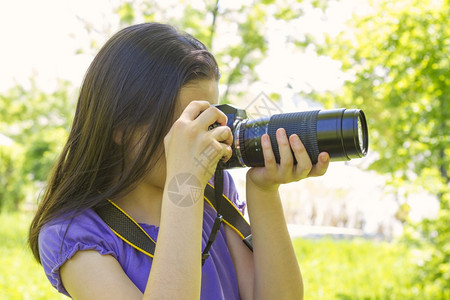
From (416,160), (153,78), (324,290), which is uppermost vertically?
(153,78)

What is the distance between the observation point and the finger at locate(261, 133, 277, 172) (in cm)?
111

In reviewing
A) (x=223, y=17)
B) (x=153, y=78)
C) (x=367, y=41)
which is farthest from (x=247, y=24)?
(x=153, y=78)

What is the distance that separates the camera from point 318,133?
1.05 metres

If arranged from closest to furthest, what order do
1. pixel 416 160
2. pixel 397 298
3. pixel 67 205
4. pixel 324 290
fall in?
pixel 67 205 → pixel 416 160 → pixel 397 298 → pixel 324 290

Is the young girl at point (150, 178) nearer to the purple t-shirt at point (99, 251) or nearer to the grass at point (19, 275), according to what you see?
the purple t-shirt at point (99, 251)

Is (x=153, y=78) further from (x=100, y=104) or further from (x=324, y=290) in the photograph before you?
(x=324, y=290)

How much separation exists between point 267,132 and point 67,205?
0.50 metres

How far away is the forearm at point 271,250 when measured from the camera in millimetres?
1180

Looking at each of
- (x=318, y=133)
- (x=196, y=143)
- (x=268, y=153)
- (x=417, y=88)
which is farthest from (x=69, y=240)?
(x=417, y=88)

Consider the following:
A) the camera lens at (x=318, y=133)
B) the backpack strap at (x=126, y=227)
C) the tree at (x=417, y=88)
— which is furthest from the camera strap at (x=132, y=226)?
the tree at (x=417, y=88)

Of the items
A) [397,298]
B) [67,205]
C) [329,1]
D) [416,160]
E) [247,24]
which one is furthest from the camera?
[247,24]

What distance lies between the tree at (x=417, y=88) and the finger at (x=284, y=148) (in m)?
2.02

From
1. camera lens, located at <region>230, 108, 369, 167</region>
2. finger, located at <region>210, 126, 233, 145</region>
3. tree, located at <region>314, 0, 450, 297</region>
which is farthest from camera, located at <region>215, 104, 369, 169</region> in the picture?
tree, located at <region>314, 0, 450, 297</region>

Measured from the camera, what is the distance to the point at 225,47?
5766mm
